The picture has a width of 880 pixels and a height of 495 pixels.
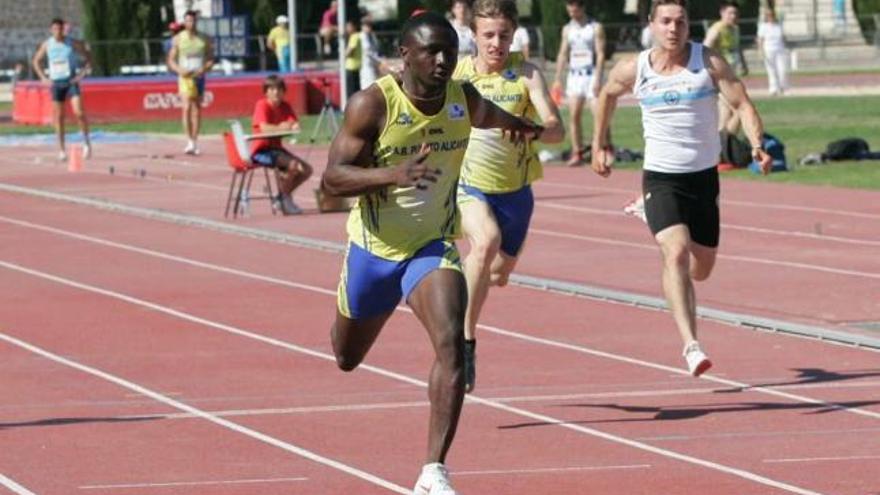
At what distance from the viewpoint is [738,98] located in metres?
10.9

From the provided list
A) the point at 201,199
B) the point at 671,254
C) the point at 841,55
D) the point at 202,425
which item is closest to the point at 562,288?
the point at 671,254

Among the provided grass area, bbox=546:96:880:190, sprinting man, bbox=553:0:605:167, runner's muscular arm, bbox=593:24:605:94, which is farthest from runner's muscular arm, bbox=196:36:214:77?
runner's muscular arm, bbox=593:24:605:94

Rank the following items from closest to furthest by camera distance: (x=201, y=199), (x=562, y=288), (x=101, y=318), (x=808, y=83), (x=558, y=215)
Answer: (x=101, y=318)
(x=562, y=288)
(x=558, y=215)
(x=201, y=199)
(x=808, y=83)

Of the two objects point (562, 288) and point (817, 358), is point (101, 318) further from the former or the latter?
point (817, 358)

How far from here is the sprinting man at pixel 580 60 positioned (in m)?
25.7

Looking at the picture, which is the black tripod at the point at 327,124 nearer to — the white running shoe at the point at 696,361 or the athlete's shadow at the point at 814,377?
the athlete's shadow at the point at 814,377

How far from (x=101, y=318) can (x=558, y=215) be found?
723 cm

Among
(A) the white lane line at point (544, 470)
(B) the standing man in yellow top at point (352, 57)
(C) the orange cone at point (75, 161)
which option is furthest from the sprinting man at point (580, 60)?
(A) the white lane line at point (544, 470)

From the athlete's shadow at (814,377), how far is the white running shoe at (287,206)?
10624 millimetres

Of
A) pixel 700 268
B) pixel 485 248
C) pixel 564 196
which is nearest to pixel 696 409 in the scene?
pixel 700 268

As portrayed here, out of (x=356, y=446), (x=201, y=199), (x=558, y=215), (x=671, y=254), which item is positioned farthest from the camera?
(x=201, y=199)

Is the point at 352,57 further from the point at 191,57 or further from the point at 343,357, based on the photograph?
the point at 343,357

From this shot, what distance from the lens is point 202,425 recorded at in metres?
10.1

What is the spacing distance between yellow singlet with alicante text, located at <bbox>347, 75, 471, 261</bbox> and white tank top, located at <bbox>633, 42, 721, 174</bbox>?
9.09 feet
